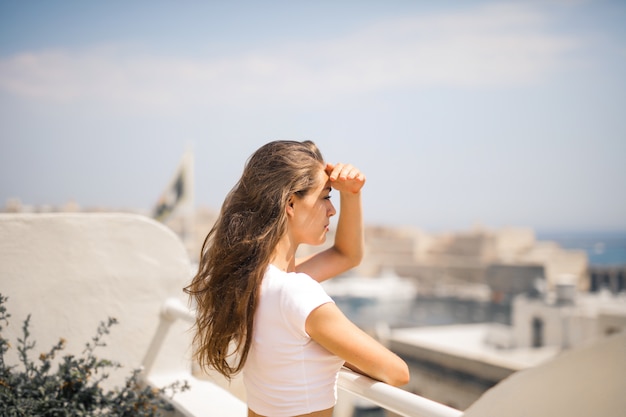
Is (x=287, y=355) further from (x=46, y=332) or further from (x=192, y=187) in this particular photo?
(x=192, y=187)

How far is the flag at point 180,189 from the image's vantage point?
15980mm

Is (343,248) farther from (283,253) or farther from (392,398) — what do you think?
(392,398)

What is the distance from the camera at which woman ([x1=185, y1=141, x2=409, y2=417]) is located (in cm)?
125

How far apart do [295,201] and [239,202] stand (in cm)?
13

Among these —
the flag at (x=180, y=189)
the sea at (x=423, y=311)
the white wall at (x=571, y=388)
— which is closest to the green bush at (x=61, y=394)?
the white wall at (x=571, y=388)

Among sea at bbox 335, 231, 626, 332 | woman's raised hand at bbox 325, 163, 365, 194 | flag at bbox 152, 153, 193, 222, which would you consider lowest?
sea at bbox 335, 231, 626, 332

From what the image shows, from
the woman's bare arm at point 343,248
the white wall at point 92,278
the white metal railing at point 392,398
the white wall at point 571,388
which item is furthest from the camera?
the white wall at point 92,278

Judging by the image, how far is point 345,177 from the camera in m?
1.46

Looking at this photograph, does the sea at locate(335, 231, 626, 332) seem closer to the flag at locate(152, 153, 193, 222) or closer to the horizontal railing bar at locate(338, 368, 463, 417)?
the flag at locate(152, 153, 193, 222)

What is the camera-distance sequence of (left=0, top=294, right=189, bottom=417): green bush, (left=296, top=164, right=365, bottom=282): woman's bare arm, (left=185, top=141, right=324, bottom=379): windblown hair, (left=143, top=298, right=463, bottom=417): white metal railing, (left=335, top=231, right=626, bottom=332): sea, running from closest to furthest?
1. (left=143, top=298, right=463, bottom=417): white metal railing
2. (left=185, top=141, right=324, bottom=379): windblown hair
3. (left=296, top=164, right=365, bottom=282): woman's bare arm
4. (left=0, top=294, right=189, bottom=417): green bush
5. (left=335, top=231, right=626, bottom=332): sea

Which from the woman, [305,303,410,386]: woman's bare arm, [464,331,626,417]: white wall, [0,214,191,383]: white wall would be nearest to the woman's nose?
the woman

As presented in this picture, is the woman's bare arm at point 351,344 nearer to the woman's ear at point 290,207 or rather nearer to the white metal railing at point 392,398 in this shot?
the white metal railing at point 392,398

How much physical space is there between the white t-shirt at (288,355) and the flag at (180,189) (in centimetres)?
1424

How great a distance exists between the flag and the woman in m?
14.1
